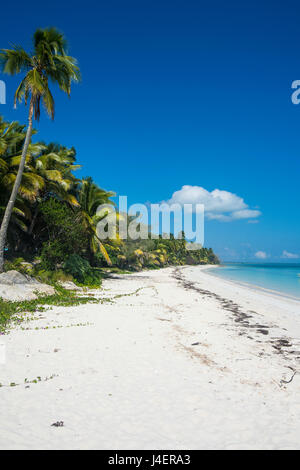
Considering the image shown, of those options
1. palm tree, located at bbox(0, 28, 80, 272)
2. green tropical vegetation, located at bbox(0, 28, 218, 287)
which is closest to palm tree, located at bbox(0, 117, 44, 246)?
green tropical vegetation, located at bbox(0, 28, 218, 287)

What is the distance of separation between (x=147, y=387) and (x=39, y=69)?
16.3 metres

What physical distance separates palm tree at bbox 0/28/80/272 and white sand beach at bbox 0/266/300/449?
31.0 ft

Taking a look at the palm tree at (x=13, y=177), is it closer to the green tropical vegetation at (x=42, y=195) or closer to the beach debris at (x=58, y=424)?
the green tropical vegetation at (x=42, y=195)

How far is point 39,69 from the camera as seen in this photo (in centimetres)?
1450

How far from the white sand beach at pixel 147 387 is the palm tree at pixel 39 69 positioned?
9.46 meters

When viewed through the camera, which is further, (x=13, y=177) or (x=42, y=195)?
(x=42, y=195)

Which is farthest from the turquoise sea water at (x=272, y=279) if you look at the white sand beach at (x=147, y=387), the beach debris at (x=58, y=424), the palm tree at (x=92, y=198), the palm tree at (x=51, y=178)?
the beach debris at (x=58, y=424)

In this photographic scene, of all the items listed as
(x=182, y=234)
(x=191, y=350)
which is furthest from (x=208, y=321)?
(x=182, y=234)

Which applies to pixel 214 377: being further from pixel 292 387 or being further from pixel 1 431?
pixel 1 431

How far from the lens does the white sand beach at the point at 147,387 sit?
318 cm

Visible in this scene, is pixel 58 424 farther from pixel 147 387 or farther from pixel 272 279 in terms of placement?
pixel 272 279

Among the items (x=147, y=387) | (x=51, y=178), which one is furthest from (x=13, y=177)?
(x=147, y=387)

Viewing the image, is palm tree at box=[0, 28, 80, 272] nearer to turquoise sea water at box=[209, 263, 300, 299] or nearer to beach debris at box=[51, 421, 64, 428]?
beach debris at box=[51, 421, 64, 428]
